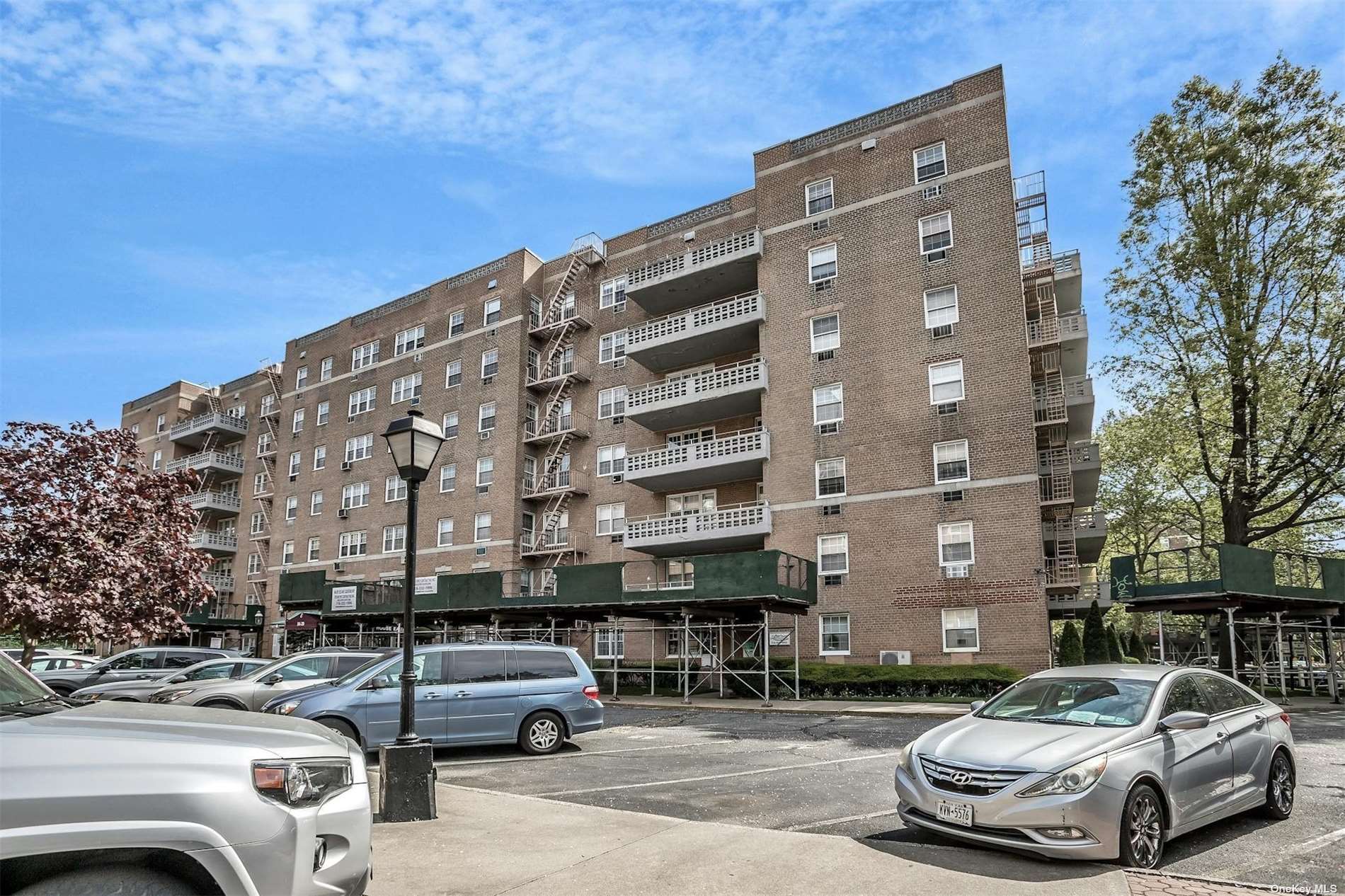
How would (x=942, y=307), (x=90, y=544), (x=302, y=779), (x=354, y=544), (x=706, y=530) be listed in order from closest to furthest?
(x=302, y=779) → (x=90, y=544) → (x=942, y=307) → (x=706, y=530) → (x=354, y=544)

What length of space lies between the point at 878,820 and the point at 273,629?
4517 centimetres

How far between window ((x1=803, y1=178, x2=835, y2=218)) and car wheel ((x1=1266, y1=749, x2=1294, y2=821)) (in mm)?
27372

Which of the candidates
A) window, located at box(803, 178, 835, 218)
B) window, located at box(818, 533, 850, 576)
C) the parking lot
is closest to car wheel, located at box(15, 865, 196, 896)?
the parking lot

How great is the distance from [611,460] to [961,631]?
54.5 feet

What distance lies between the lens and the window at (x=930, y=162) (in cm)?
3081

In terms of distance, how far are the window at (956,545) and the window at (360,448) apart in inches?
1215

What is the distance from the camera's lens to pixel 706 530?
31.1 meters

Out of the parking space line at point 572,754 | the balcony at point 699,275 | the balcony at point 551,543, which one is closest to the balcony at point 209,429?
the balcony at point 551,543

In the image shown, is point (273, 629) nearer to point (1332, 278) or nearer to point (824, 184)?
point (824, 184)

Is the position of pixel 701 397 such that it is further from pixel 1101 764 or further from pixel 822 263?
pixel 1101 764

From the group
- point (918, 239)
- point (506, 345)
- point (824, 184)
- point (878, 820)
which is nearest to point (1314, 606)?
point (918, 239)

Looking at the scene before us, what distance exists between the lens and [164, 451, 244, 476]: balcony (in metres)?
54.7

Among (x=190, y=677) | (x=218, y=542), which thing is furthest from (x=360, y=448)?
(x=190, y=677)

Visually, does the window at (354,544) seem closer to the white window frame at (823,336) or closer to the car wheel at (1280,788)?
the white window frame at (823,336)
